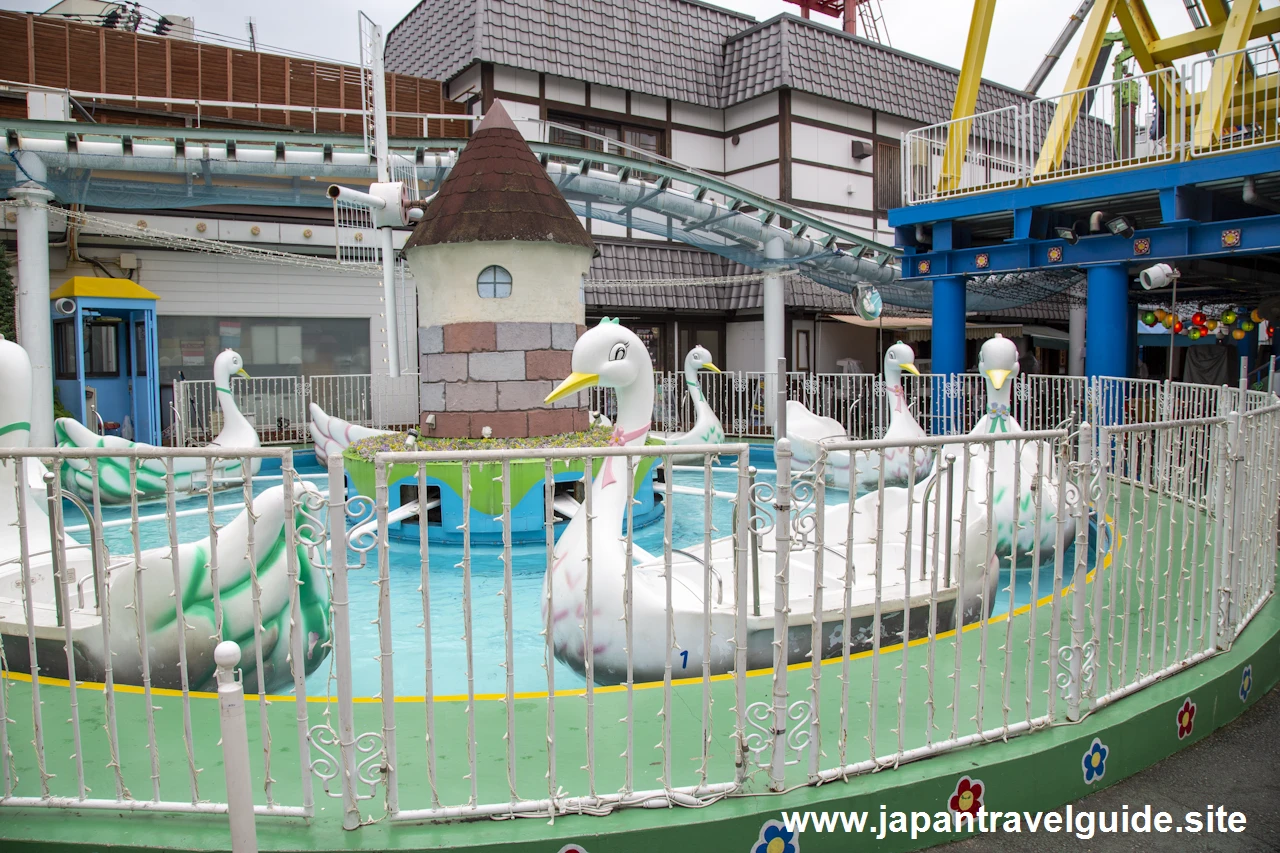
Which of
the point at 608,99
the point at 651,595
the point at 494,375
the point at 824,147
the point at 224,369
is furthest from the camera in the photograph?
the point at 824,147

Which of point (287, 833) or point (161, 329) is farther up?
point (161, 329)

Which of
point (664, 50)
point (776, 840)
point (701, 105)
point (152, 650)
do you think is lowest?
point (776, 840)

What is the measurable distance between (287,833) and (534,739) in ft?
2.86

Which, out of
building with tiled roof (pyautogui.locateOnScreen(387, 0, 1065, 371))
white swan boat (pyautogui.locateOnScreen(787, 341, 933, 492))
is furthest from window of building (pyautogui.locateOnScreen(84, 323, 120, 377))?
white swan boat (pyautogui.locateOnScreen(787, 341, 933, 492))

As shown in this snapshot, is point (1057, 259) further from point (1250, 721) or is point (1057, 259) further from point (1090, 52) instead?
point (1250, 721)

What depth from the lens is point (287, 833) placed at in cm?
253

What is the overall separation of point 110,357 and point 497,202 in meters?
9.00

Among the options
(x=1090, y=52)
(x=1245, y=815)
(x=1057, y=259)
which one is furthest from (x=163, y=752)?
(x=1090, y=52)

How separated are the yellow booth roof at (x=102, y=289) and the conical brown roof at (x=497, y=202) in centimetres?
660

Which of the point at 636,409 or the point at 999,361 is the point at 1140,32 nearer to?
the point at 999,361

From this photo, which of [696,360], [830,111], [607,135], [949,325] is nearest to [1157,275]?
A: [949,325]

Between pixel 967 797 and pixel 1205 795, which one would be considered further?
pixel 1205 795

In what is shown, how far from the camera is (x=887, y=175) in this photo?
19625mm

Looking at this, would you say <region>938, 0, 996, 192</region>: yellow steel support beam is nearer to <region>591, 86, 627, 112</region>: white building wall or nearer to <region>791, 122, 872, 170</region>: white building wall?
<region>791, 122, 872, 170</region>: white building wall
